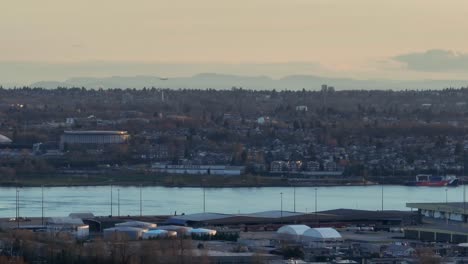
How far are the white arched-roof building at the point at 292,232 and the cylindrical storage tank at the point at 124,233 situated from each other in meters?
1.42

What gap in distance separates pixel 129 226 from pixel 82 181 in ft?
40.0

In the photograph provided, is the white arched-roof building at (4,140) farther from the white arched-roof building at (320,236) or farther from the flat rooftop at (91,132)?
the white arched-roof building at (320,236)

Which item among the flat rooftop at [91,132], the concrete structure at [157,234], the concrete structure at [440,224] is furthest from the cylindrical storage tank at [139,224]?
the flat rooftop at [91,132]

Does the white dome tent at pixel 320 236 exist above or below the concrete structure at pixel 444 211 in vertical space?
below

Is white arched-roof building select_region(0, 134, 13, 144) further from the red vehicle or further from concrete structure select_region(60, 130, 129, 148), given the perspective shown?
the red vehicle

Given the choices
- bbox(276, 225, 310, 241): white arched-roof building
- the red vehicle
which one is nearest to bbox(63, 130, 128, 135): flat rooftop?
the red vehicle

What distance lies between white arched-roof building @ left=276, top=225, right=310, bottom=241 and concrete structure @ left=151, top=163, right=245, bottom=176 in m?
14.3

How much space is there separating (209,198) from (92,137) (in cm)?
1183

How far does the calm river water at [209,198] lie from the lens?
2759 cm

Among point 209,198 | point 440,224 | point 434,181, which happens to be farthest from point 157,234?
point 434,181

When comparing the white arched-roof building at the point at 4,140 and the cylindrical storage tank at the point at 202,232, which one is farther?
the white arched-roof building at the point at 4,140

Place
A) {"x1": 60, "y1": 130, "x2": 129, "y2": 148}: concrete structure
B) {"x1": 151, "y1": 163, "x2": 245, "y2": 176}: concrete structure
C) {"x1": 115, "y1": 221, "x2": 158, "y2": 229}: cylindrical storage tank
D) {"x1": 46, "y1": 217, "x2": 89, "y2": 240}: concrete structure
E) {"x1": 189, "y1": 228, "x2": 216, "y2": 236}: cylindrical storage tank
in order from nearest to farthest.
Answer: {"x1": 189, "y1": 228, "x2": 216, "y2": 236}: cylindrical storage tank < {"x1": 46, "y1": 217, "x2": 89, "y2": 240}: concrete structure < {"x1": 115, "y1": 221, "x2": 158, "y2": 229}: cylindrical storage tank < {"x1": 151, "y1": 163, "x2": 245, "y2": 176}: concrete structure < {"x1": 60, "y1": 130, "x2": 129, "y2": 148}: concrete structure

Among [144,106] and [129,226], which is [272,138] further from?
[129,226]

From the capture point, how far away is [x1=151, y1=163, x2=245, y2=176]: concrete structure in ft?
121
